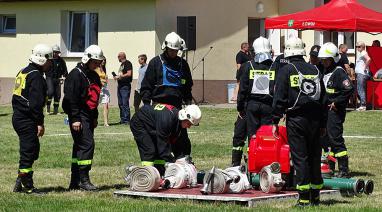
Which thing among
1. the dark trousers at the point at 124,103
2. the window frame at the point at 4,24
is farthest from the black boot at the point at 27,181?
the window frame at the point at 4,24

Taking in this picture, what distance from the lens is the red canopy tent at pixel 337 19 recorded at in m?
28.4

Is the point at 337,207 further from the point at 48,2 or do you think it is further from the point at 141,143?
the point at 48,2

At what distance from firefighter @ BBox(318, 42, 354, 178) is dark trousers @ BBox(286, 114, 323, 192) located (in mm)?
2899

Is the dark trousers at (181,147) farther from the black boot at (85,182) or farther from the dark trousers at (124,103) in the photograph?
the dark trousers at (124,103)

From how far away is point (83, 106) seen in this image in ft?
44.6

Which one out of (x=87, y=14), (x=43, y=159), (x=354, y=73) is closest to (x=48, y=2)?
(x=87, y=14)

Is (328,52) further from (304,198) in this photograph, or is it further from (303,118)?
(304,198)

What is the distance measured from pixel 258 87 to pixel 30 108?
3559 millimetres

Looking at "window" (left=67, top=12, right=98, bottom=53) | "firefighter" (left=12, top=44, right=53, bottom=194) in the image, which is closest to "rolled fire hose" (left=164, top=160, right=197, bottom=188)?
"firefighter" (left=12, top=44, right=53, bottom=194)

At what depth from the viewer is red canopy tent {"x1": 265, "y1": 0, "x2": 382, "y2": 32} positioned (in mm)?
28375

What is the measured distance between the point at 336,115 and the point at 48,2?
2169 centimetres

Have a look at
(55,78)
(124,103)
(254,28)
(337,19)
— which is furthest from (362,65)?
(55,78)

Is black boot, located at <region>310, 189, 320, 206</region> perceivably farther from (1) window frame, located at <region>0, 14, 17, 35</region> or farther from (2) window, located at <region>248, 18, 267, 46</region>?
(1) window frame, located at <region>0, 14, 17, 35</region>

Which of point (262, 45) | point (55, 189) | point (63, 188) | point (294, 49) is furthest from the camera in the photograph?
point (262, 45)
